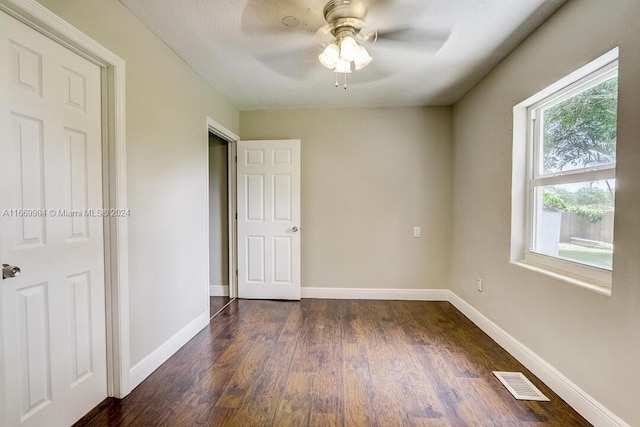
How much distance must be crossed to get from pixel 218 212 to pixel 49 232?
99.1 inches

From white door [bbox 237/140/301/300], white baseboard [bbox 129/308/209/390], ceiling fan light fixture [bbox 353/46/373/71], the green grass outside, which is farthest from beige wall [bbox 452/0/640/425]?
white baseboard [bbox 129/308/209/390]

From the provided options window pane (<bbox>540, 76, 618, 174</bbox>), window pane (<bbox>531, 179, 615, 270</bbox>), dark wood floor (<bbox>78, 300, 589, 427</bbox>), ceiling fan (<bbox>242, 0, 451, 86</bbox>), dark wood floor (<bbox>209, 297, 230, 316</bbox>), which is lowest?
dark wood floor (<bbox>209, 297, 230, 316</bbox>)

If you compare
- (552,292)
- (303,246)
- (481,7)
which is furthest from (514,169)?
(303,246)

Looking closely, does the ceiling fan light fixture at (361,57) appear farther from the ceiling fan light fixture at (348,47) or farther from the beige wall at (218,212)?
the beige wall at (218,212)

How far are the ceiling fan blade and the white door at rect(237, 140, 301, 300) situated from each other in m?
1.74

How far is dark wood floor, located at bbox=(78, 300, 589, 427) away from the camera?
67.2 inches

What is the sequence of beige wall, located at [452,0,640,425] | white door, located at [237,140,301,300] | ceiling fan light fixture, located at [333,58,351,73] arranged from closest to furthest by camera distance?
1. beige wall, located at [452,0,640,425]
2. ceiling fan light fixture, located at [333,58,351,73]
3. white door, located at [237,140,301,300]

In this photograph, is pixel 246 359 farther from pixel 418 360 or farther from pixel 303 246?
pixel 303 246

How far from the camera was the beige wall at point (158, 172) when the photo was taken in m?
1.89

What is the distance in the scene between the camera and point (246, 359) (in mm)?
2348

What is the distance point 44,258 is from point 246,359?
58.1 inches

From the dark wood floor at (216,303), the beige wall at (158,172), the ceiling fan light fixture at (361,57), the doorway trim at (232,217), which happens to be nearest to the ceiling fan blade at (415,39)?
the ceiling fan light fixture at (361,57)

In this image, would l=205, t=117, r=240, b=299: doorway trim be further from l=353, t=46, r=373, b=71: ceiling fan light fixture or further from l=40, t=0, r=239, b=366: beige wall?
l=353, t=46, r=373, b=71: ceiling fan light fixture

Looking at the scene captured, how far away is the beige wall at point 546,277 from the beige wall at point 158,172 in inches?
106
